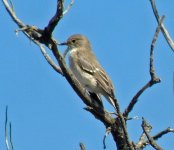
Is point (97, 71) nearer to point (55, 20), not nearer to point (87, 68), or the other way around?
point (87, 68)

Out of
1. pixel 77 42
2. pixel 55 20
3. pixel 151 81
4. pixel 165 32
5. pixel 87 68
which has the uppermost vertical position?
pixel 77 42

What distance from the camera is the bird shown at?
26.2ft

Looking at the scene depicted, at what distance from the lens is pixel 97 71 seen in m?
8.70

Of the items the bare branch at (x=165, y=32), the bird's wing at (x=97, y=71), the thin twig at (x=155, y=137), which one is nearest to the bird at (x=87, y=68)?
the bird's wing at (x=97, y=71)

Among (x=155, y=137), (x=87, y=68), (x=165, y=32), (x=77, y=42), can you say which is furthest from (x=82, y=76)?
(x=165, y=32)

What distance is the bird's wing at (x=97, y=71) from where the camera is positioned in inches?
319

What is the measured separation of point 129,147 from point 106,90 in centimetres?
319

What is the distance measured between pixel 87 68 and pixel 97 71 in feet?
0.52

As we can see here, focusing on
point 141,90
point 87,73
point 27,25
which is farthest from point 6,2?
point 87,73

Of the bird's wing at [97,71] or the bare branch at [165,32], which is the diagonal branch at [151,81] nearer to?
the bare branch at [165,32]

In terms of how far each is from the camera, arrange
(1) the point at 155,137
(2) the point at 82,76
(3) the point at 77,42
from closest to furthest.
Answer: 1. (1) the point at 155,137
2. (2) the point at 82,76
3. (3) the point at 77,42

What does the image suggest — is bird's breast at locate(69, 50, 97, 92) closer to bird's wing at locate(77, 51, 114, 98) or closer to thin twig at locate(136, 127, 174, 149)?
bird's wing at locate(77, 51, 114, 98)

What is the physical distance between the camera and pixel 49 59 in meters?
5.86

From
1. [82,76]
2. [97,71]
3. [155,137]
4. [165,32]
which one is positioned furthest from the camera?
[97,71]
